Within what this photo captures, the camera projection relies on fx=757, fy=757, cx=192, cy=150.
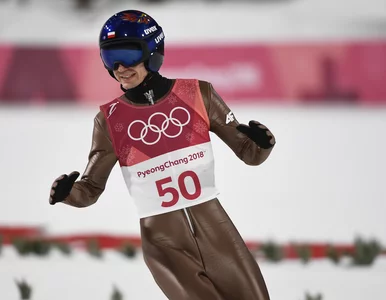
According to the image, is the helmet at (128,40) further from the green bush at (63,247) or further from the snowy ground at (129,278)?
the green bush at (63,247)

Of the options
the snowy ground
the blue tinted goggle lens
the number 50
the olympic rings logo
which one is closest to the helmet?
the blue tinted goggle lens

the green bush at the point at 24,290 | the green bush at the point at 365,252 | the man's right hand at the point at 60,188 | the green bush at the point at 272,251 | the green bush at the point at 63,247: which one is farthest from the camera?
the green bush at the point at 63,247

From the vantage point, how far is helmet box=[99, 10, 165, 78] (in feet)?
11.1

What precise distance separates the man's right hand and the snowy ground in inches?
61.3

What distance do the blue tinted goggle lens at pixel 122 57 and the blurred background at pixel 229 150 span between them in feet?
5.84

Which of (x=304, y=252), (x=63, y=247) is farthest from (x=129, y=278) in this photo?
(x=304, y=252)

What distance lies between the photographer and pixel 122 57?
3.41m

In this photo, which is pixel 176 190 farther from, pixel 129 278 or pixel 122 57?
pixel 129 278

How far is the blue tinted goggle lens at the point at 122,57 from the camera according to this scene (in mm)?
3404

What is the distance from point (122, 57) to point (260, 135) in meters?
0.72

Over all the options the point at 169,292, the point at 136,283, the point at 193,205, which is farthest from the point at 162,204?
the point at 136,283

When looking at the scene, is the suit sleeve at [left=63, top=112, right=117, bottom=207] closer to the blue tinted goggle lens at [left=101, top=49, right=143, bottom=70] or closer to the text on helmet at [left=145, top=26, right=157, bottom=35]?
the blue tinted goggle lens at [left=101, top=49, right=143, bottom=70]

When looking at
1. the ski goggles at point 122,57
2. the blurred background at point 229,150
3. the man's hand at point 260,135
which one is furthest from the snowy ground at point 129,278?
the ski goggles at point 122,57

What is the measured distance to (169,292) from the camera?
10.9ft
